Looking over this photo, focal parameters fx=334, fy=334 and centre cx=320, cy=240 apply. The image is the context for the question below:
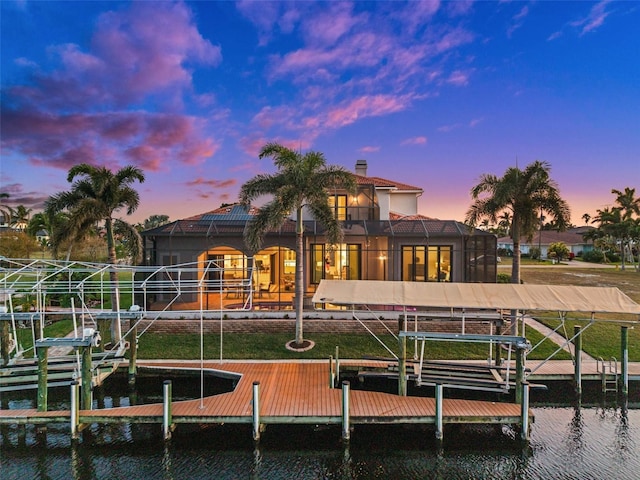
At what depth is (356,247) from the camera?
2088cm

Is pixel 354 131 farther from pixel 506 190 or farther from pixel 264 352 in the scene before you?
pixel 264 352

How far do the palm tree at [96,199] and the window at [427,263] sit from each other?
47.9 feet

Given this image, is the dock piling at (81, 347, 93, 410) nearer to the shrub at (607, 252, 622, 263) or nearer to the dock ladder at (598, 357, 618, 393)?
the dock ladder at (598, 357, 618, 393)

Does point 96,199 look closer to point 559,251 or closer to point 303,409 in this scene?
point 303,409

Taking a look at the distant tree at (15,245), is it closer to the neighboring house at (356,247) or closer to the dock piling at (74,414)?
the neighboring house at (356,247)

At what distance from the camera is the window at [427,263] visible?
20.2m

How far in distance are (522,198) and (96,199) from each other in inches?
727

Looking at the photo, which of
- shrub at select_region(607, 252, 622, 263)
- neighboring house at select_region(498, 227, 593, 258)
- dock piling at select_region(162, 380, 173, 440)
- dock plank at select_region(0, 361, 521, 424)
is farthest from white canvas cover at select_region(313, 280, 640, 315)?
shrub at select_region(607, 252, 622, 263)

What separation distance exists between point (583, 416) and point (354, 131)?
22.8m

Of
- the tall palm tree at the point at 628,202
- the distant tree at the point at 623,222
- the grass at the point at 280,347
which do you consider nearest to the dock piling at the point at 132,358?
the grass at the point at 280,347

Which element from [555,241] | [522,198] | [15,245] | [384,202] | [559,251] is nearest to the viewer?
[522,198]

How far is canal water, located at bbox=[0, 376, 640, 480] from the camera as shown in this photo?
7227 millimetres

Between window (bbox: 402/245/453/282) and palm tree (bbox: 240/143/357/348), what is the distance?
27.4ft

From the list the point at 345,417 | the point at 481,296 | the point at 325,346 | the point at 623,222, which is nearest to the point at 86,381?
the point at 345,417
